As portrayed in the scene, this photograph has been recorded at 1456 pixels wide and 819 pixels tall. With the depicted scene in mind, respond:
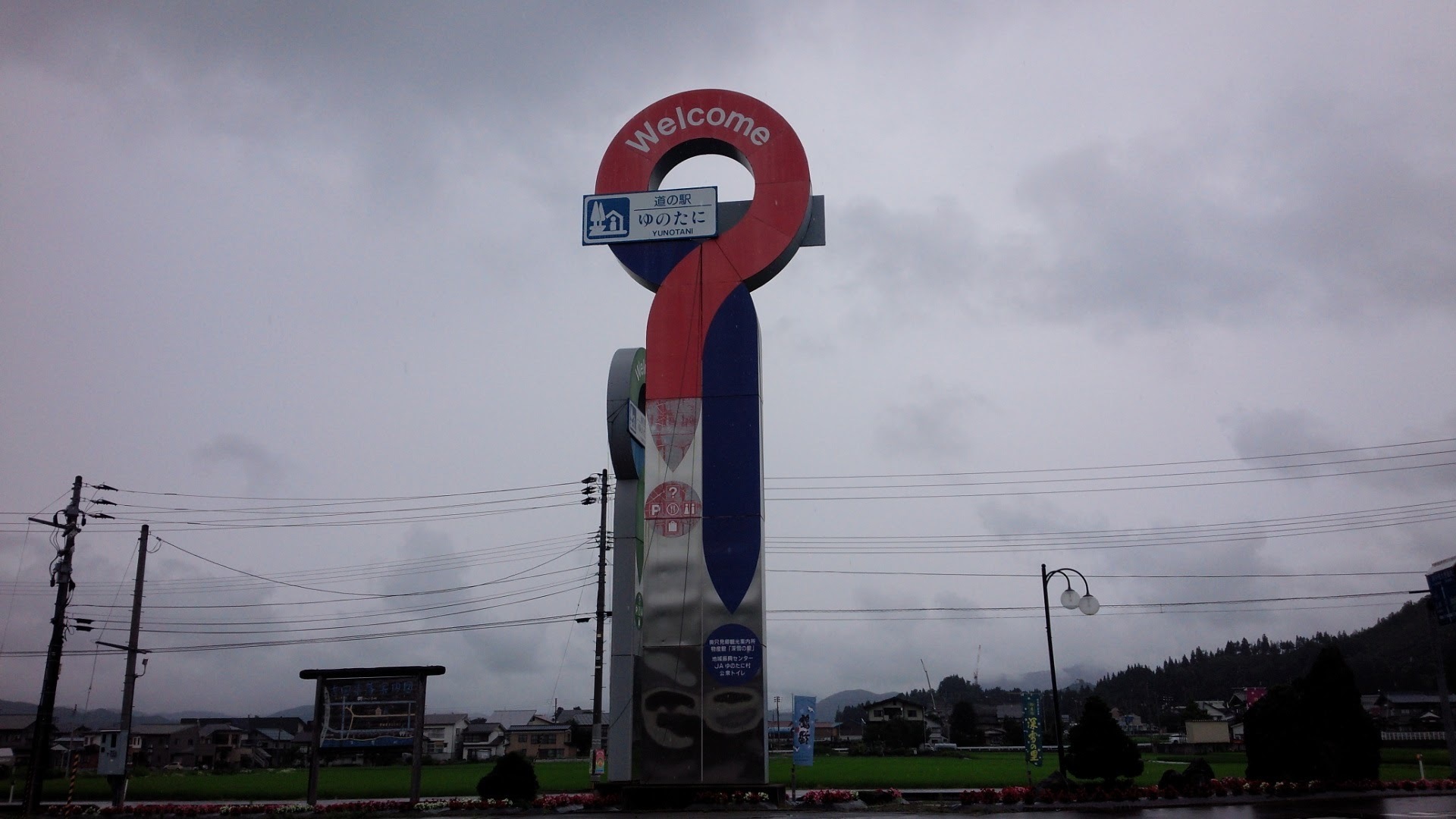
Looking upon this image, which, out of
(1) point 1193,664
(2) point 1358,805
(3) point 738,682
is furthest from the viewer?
(1) point 1193,664

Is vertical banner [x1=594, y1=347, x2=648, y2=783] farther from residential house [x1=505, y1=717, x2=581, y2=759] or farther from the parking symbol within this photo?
residential house [x1=505, y1=717, x2=581, y2=759]

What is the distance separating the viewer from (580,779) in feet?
164

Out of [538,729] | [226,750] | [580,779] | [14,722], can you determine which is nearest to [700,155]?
[580,779]

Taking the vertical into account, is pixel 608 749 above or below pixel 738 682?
below

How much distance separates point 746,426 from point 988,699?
514ft

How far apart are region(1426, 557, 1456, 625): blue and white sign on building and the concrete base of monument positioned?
63.5ft

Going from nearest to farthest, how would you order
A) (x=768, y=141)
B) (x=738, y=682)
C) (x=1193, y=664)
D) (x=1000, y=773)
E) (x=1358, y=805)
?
(x=1358, y=805) < (x=738, y=682) < (x=768, y=141) < (x=1000, y=773) < (x=1193, y=664)

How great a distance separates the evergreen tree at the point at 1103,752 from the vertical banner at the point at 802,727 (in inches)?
297

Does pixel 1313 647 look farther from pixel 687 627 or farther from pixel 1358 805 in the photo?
pixel 687 627

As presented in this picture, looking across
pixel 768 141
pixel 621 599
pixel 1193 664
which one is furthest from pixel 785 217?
pixel 1193 664

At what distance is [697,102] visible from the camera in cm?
2875

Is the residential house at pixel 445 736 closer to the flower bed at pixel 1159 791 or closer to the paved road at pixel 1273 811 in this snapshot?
the flower bed at pixel 1159 791

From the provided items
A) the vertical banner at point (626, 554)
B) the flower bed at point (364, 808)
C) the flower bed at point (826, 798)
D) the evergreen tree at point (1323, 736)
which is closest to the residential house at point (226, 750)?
the flower bed at point (364, 808)

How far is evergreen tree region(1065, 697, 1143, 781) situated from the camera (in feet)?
90.4
